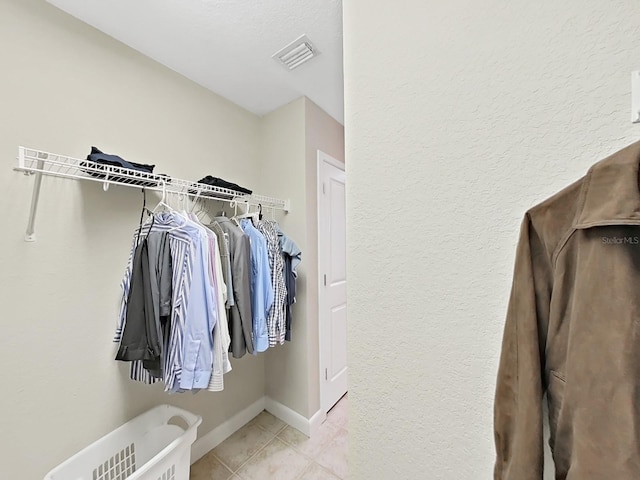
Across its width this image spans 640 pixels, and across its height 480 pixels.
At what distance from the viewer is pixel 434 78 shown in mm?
542

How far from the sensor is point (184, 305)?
1120 mm

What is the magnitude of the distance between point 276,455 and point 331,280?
1238 mm

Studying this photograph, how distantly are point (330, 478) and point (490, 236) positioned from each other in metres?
1.72

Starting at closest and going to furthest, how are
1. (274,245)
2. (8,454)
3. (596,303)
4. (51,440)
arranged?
(596,303) < (8,454) < (51,440) < (274,245)

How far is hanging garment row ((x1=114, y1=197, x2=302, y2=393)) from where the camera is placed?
3.51 feet

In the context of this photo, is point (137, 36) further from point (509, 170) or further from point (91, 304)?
point (509, 170)

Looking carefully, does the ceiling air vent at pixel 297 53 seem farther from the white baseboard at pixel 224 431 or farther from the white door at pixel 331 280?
the white baseboard at pixel 224 431

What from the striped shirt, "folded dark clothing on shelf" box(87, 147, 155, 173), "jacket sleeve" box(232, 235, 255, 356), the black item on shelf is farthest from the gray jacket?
"folded dark clothing on shelf" box(87, 147, 155, 173)

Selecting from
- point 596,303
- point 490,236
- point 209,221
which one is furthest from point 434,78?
point 209,221

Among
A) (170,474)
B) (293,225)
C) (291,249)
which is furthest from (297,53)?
(170,474)

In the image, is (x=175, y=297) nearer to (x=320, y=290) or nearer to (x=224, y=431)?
(x=320, y=290)

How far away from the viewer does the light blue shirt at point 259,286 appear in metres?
1.47

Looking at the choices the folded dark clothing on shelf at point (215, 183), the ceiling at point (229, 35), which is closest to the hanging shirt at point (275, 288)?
the folded dark clothing on shelf at point (215, 183)

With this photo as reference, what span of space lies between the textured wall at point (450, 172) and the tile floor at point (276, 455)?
970 millimetres
